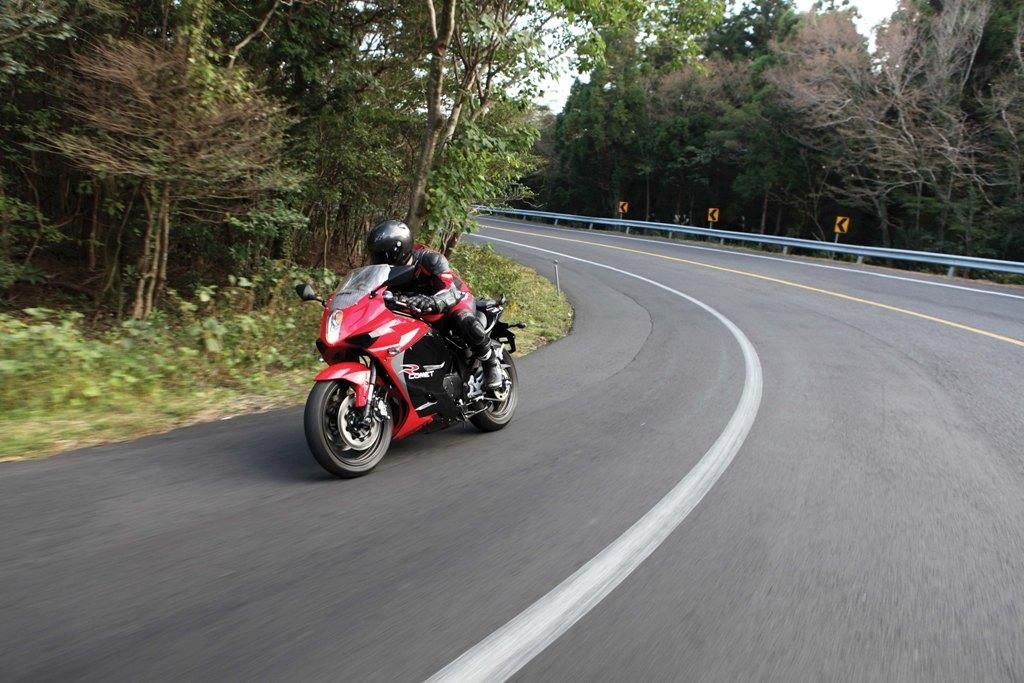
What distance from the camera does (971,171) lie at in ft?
94.1

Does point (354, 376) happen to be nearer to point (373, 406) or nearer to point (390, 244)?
point (373, 406)

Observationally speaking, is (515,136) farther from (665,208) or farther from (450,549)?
→ (665,208)

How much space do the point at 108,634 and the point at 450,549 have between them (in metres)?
1.61

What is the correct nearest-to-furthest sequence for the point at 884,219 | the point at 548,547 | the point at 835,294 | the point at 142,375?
1. the point at 548,547
2. the point at 142,375
3. the point at 835,294
4. the point at 884,219

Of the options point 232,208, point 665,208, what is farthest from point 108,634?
point 665,208

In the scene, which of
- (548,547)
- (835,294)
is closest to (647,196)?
(835,294)

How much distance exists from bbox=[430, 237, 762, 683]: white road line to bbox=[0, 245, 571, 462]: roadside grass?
3889 millimetres

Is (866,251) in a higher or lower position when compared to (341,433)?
higher

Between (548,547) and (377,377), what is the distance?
1.84m

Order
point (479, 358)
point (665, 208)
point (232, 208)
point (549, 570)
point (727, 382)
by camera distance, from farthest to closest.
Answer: point (665, 208) < point (232, 208) < point (727, 382) < point (479, 358) < point (549, 570)

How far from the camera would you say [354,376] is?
4742mm

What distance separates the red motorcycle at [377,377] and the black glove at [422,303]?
0.04 m

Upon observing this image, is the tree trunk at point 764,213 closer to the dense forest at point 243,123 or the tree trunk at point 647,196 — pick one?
the tree trunk at point 647,196

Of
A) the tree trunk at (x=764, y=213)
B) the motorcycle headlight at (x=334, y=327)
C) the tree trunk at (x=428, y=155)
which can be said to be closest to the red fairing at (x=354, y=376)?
the motorcycle headlight at (x=334, y=327)
